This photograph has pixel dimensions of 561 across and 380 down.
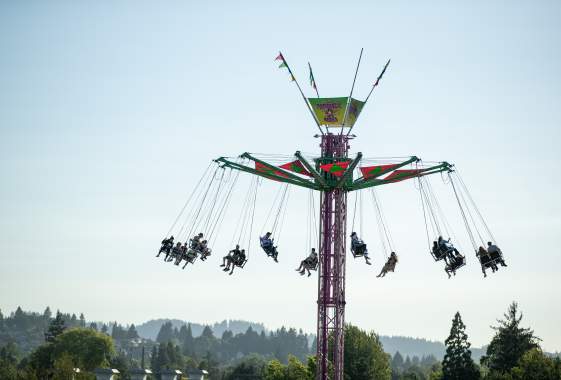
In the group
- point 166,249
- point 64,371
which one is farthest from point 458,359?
point 166,249

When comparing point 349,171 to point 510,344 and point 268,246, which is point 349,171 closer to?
point 268,246

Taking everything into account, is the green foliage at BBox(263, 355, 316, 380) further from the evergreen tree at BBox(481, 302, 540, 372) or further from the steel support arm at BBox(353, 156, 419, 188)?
the steel support arm at BBox(353, 156, 419, 188)

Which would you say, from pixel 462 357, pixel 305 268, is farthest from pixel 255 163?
pixel 462 357

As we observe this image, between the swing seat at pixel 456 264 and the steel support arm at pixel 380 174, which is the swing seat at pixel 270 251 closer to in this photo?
Result: the steel support arm at pixel 380 174

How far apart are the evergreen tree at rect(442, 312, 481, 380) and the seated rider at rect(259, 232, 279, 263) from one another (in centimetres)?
4857

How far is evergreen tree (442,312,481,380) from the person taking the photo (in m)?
89.5

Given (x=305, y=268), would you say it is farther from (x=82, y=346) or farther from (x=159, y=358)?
(x=159, y=358)

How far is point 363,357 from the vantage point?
316ft

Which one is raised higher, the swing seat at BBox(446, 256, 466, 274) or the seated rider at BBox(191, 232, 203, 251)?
the seated rider at BBox(191, 232, 203, 251)

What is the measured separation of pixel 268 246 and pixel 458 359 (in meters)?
51.6

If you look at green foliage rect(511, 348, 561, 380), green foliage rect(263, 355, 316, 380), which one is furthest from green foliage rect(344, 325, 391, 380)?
green foliage rect(511, 348, 561, 380)

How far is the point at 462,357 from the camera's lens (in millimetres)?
91500

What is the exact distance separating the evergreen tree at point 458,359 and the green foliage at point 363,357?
7.94 m

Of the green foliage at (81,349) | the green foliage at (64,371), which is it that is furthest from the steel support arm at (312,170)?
the green foliage at (81,349)
